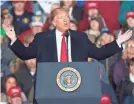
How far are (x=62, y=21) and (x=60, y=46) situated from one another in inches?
9.4

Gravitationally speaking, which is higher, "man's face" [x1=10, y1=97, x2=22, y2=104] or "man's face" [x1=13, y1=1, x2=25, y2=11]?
"man's face" [x1=13, y1=1, x2=25, y2=11]

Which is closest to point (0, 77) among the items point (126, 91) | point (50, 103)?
point (126, 91)

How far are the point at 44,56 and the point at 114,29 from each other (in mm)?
4383

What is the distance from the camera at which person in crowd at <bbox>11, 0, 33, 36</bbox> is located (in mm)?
9773

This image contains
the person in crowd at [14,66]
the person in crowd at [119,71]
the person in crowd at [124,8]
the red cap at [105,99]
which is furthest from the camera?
the person in crowd at [124,8]

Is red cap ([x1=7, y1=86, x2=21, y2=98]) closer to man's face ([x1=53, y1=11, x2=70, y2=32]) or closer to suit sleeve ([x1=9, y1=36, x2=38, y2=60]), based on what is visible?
suit sleeve ([x1=9, y1=36, x2=38, y2=60])

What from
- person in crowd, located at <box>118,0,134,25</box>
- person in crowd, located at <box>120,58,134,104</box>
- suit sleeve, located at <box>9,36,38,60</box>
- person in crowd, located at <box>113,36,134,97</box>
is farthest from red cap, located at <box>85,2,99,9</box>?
suit sleeve, located at <box>9,36,38,60</box>

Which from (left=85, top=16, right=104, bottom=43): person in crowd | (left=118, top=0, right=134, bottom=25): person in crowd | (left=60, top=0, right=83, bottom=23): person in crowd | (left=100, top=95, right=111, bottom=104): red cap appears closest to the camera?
(left=100, top=95, right=111, bottom=104): red cap

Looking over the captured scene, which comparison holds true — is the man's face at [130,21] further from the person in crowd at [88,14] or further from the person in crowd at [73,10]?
the person in crowd at [73,10]

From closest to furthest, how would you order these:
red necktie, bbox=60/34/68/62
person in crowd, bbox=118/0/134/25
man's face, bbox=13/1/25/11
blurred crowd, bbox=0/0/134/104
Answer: red necktie, bbox=60/34/68/62 < blurred crowd, bbox=0/0/134/104 < person in crowd, bbox=118/0/134/25 < man's face, bbox=13/1/25/11

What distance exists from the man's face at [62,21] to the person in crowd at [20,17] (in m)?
4.31

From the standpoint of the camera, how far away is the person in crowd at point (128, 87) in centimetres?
782

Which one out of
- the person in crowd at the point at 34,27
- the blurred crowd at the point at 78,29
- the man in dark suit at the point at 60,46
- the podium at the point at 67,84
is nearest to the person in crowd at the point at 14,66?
the blurred crowd at the point at 78,29

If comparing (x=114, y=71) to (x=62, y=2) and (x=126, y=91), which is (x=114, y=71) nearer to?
(x=126, y=91)
